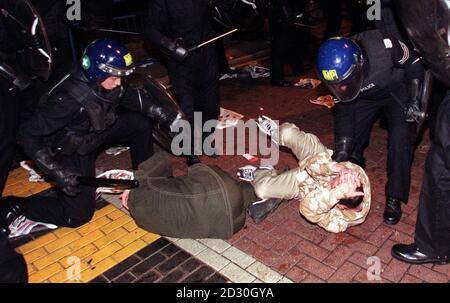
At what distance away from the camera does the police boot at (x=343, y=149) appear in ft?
11.5

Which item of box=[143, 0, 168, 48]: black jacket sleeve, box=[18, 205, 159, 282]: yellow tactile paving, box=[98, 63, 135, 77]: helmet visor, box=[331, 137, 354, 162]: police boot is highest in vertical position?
box=[143, 0, 168, 48]: black jacket sleeve

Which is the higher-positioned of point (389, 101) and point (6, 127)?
point (389, 101)

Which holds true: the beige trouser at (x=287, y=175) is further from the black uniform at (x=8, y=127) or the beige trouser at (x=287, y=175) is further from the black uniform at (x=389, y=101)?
the black uniform at (x=8, y=127)

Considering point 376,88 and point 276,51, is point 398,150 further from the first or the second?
point 276,51

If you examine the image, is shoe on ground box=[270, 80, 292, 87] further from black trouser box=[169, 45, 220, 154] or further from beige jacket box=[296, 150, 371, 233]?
beige jacket box=[296, 150, 371, 233]

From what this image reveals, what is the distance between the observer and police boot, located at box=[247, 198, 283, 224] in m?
3.62

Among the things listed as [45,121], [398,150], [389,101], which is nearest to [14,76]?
[45,121]

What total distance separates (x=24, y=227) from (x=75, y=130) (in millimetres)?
1135

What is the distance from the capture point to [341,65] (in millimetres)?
3002

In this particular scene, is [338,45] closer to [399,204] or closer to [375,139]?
[399,204]

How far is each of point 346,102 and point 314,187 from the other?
2.77ft

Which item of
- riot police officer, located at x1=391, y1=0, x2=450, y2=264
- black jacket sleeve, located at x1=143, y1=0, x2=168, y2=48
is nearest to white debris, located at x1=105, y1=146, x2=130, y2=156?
black jacket sleeve, located at x1=143, y1=0, x2=168, y2=48

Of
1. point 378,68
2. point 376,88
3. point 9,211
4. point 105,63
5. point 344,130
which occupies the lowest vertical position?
point 9,211

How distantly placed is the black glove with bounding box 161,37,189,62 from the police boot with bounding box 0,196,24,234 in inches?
83.6
